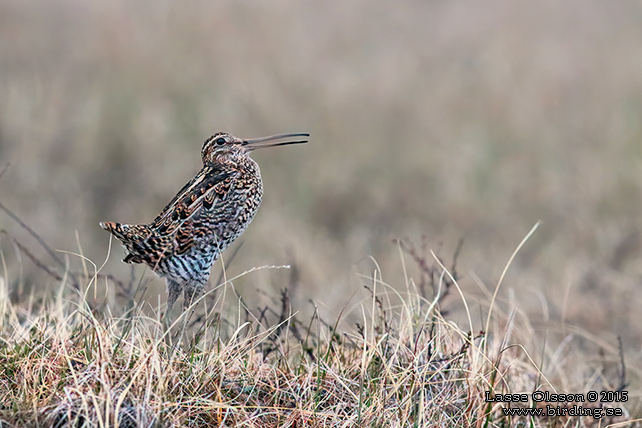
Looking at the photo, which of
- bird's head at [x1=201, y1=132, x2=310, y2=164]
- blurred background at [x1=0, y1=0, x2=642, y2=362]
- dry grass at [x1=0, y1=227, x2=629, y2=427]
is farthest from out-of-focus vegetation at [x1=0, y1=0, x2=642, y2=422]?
bird's head at [x1=201, y1=132, x2=310, y2=164]

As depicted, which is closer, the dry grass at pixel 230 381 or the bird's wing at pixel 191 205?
the dry grass at pixel 230 381

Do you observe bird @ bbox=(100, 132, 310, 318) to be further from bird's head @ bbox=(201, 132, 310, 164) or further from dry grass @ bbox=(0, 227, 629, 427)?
dry grass @ bbox=(0, 227, 629, 427)

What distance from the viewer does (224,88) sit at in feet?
36.4

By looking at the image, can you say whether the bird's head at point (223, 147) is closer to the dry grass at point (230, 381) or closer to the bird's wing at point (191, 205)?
the bird's wing at point (191, 205)

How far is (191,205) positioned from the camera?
3.58 metres

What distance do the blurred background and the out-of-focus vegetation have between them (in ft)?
0.08

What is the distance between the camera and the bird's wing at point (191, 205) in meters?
3.58

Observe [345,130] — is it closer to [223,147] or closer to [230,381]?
[223,147]

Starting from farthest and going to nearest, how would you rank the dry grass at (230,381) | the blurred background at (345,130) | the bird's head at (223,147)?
the blurred background at (345,130), the bird's head at (223,147), the dry grass at (230,381)

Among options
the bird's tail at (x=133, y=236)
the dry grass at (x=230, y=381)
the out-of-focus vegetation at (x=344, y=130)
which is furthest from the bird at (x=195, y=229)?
the out-of-focus vegetation at (x=344, y=130)

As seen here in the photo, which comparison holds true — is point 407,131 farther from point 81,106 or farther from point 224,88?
point 81,106

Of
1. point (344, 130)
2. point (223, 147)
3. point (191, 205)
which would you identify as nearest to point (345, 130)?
point (344, 130)

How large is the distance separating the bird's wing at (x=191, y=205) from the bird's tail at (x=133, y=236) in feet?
0.18

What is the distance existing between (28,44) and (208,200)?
28.1 feet
